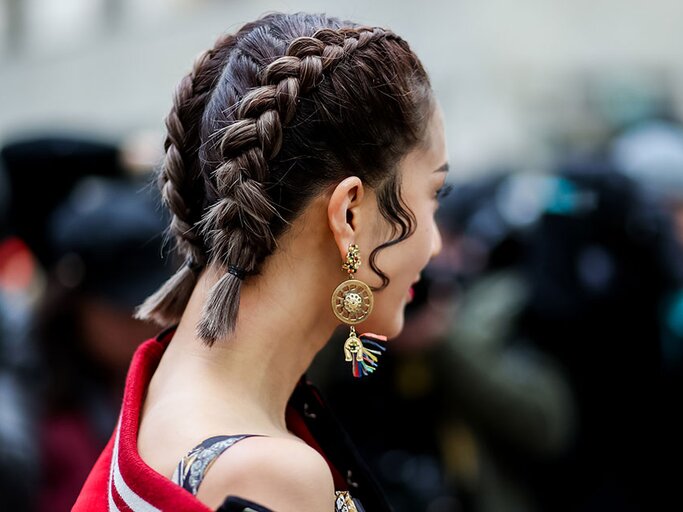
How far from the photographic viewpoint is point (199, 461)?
1.55 metres

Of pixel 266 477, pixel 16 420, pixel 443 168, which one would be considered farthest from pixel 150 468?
pixel 16 420

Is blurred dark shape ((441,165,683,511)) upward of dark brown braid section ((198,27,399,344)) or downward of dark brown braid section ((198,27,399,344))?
downward

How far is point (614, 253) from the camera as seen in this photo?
3826 millimetres

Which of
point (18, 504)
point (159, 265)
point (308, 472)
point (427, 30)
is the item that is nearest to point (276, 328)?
point (308, 472)

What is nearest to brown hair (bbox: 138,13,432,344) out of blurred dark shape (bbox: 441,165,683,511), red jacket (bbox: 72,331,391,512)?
red jacket (bbox: 72,331,391,512)

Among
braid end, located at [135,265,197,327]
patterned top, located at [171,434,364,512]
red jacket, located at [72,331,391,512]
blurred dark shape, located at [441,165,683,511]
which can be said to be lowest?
blurred dark shape, located at [441,165,683,511]

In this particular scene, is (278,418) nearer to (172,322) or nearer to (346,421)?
(172,322)

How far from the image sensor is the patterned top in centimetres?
154

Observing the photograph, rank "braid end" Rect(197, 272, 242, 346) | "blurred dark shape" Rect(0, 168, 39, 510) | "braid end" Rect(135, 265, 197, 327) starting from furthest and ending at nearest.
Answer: "blurred dark shape" Rect(0, 168, 39, 510)
"braid end" Rect(135, 265, 197, 327)
"braid end" Rect(197, 272, 242, 346)

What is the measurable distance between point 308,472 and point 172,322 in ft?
1.84

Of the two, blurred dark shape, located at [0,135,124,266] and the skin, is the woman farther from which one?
blurred dark shape, located at [0,135,124,266]

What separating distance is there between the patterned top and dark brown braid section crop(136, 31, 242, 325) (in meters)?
0.45

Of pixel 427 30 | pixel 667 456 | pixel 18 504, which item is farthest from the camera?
pixel 427 30

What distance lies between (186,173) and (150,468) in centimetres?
59
